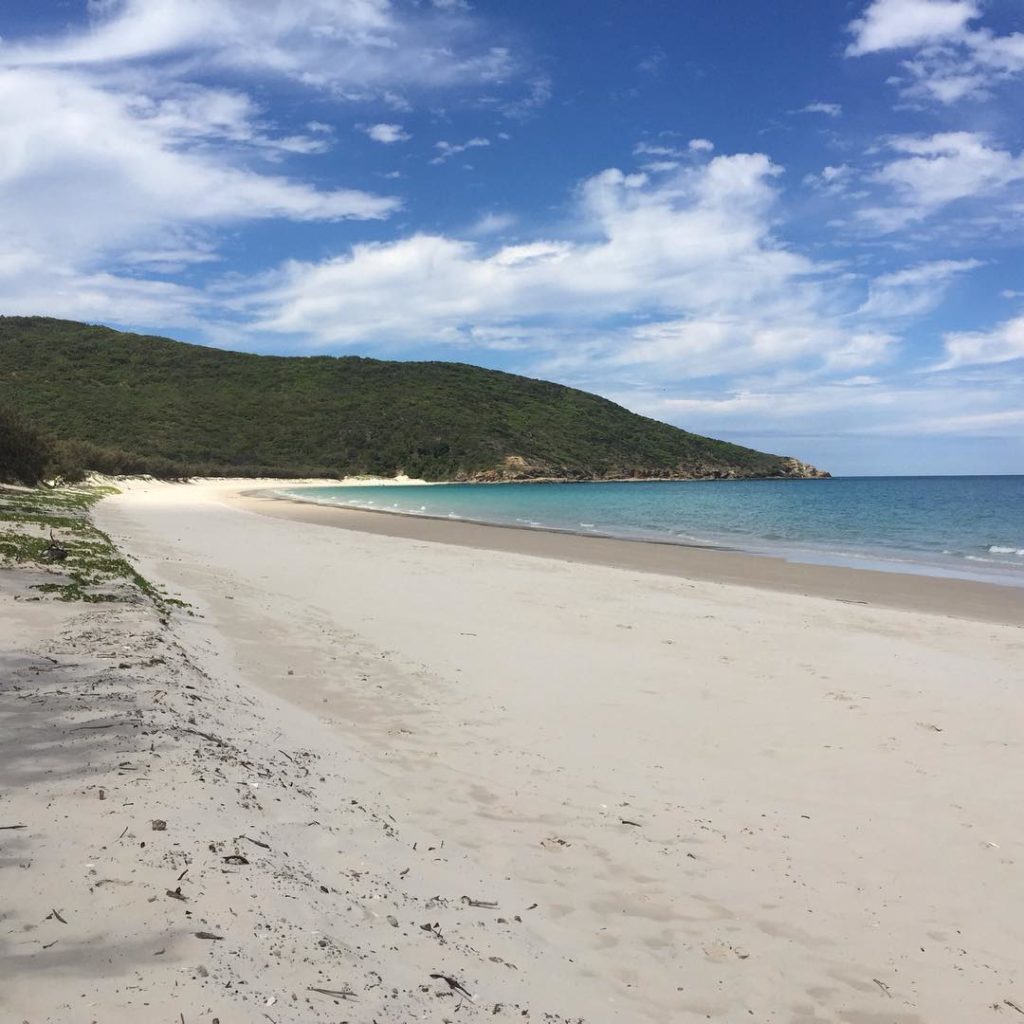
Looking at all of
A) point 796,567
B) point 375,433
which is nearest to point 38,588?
point 796,567

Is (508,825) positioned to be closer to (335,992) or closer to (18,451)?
(335,992)

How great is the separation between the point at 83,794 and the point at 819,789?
4940 mm

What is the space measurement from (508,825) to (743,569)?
55.1 ft

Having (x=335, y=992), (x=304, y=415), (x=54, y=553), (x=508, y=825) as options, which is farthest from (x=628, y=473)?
(x=335, y=992)

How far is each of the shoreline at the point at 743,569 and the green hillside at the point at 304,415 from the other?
41.2 metres

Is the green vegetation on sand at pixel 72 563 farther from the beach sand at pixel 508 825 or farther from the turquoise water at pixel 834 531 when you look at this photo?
the turquoise water at pixel 834 531

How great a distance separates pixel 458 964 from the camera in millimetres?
3217

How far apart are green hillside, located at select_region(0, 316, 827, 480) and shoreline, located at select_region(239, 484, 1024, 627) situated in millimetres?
41177

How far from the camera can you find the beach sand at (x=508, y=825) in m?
2.96

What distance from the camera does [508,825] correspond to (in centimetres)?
495

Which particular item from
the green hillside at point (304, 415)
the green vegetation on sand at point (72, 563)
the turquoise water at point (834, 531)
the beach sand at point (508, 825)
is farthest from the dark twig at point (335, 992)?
the green hillside at point (304, 415)

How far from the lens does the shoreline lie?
15648 mm

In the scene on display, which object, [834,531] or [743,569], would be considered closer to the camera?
[743,569]

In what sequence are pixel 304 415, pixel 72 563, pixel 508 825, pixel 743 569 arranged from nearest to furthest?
pixel 508 825
pixel 72 563
pixel 743 569
pixel 304 415
